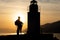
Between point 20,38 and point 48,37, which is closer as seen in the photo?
point 20,38

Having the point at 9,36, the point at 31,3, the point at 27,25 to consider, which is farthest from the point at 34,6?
the point at 9,36

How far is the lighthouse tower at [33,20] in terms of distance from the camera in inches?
1250

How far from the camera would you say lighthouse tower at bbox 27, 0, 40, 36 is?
3175 cm

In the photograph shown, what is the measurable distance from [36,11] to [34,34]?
282cm

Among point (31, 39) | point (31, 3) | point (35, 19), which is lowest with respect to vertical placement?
point (31, 39)

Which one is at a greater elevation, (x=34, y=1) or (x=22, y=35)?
(x=34, y=1)

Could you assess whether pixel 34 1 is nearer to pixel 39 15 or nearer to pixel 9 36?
pixel 39 15

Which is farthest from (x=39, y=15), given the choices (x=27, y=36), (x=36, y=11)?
(x=27, y=36)

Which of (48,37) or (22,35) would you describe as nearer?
(22,35)

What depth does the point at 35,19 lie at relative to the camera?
31750 mm

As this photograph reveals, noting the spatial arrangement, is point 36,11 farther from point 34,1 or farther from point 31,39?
point 31,39

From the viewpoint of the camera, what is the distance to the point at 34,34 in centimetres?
3177

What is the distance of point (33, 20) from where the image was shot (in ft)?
104

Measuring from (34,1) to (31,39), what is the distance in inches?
185
